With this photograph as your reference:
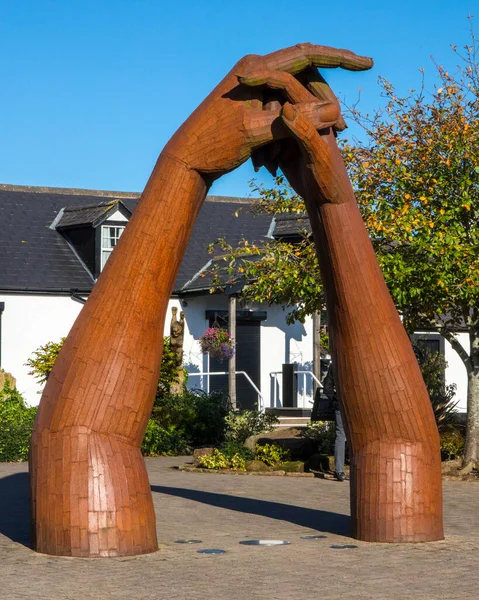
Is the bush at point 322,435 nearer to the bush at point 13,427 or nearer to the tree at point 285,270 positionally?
the tree at point 285,270

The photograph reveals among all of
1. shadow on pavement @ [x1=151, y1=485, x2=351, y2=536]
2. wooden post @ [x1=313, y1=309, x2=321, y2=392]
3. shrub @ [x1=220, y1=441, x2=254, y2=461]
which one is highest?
wooden post @ [x1=313, y1=309, x2=321, y2=392]

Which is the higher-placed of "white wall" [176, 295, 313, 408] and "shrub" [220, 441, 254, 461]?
"white wall" [176, 295, 313, 408]

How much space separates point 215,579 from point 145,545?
3.03 feet

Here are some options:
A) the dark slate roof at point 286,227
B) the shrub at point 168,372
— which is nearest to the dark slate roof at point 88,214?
the dark slate roof at point 286,227

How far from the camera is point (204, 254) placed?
26547 millimetres

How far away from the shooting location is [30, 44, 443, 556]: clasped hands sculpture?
758cm

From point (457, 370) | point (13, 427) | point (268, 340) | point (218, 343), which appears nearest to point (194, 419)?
point (13, 427)

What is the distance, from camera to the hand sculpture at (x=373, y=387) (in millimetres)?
8219

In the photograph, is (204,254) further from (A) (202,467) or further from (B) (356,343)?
(B) (356,343)

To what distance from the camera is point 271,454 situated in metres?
15.6

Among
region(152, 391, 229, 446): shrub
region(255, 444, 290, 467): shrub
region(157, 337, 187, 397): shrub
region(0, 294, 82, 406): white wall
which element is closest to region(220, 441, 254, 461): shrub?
region(255, 444, 290, 467): shrub

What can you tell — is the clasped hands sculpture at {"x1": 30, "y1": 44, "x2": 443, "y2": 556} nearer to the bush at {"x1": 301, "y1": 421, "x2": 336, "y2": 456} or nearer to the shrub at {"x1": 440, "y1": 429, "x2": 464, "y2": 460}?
the shrub at {"x1": 440, "y1": 429, "x2": 464, "y2": 460}

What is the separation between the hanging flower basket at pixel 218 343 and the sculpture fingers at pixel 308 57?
48.3 feet

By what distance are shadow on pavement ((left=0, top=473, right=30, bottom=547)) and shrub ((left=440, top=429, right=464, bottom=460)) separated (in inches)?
245
